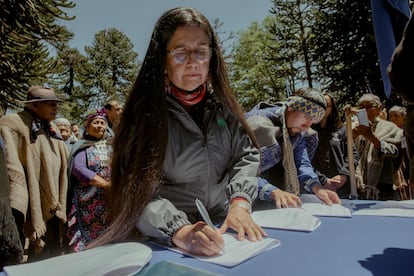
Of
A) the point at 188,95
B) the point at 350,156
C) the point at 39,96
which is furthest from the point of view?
the point at 39,96

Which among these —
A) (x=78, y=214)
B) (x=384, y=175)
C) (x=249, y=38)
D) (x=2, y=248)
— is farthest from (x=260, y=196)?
(x=249, y=38)

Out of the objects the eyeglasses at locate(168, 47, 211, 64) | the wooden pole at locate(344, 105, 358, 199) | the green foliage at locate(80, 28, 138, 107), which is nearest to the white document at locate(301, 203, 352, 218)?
the wooden pole at locate(344, 105, 358, 199)

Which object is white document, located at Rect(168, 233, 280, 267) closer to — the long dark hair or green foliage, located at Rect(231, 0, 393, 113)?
the long dark hair

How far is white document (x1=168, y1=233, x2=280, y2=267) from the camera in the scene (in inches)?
30.0

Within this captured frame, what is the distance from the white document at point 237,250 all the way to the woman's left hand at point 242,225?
19 millimetres

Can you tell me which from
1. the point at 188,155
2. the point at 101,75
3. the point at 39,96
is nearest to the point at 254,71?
the point at 101,75

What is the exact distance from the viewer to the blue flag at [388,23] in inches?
44.6

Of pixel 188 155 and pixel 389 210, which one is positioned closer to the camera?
→ pixel 188 155

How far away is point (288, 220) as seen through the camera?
3.82 ft

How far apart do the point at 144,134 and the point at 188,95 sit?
21 cm

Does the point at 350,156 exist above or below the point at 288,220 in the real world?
above

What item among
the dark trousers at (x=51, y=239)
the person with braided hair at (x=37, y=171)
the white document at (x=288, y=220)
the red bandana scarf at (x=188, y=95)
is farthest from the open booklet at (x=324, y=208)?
the dark trousers at (x=51, y=239)

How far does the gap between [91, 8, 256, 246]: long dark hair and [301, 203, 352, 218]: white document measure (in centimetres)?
53

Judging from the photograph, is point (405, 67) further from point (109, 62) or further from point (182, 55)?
point (109, 62)
